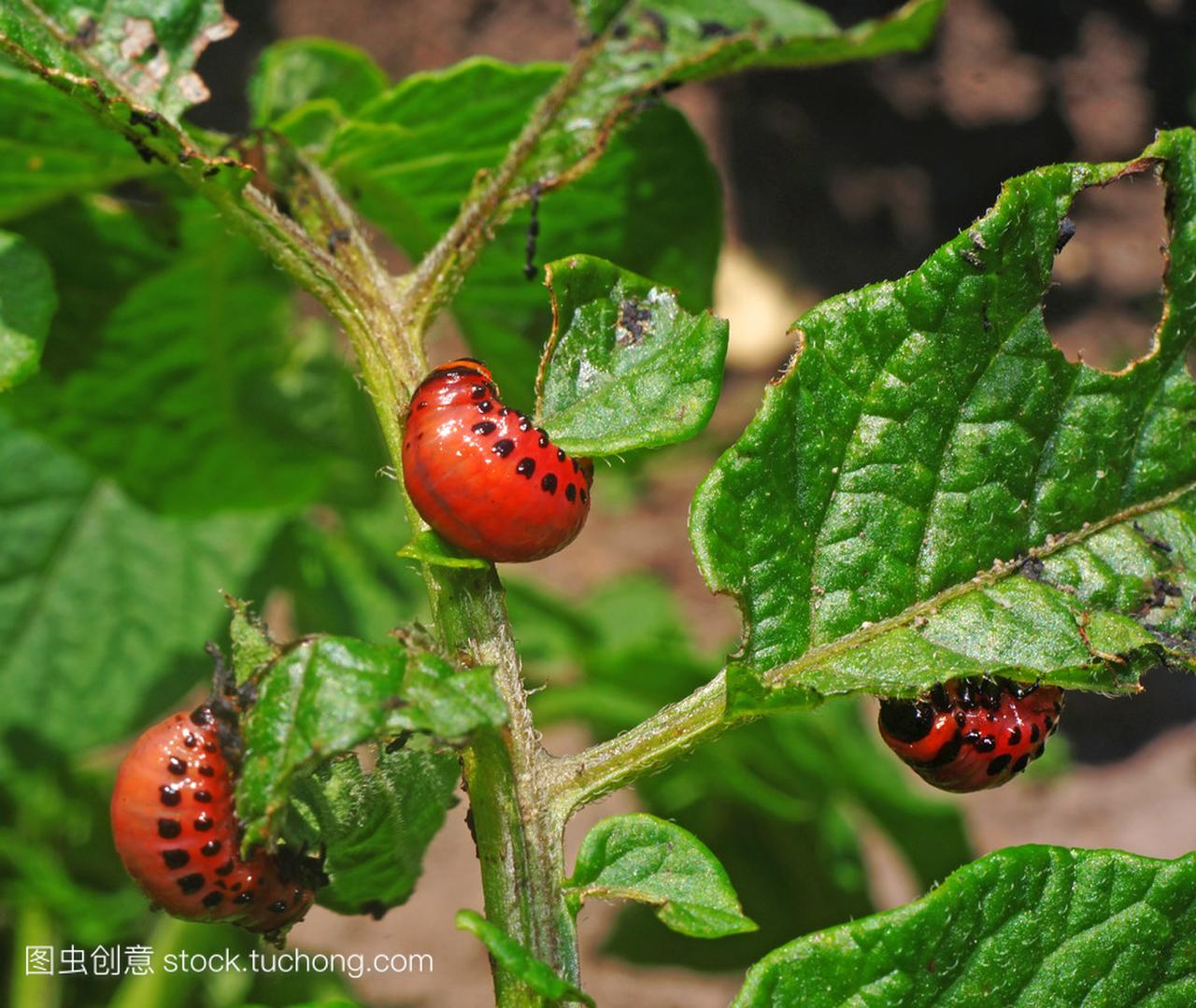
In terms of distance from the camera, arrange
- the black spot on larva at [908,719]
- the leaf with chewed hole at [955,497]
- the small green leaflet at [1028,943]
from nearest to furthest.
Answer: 1. the small green leaflet at [1028,943]
2. the leaf with chewed hole at [955,497]
3. the black spot on larva at [908,719]

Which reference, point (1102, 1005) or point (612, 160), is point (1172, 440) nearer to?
point (1102, 1005)

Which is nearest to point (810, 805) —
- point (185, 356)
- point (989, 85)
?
point (185, 356)

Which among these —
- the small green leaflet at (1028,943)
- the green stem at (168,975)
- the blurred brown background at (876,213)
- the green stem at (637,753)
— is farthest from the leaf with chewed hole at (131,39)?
the blurred brown background at (876,213)

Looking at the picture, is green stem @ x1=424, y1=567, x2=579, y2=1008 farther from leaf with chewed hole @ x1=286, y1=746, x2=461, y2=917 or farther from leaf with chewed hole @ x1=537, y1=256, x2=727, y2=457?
leaf with chewed hole @ x1=537, y1=256, x2=727, y2=457

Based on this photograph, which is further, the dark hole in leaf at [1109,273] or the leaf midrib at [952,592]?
the dark hole in leaf at [1109,273]

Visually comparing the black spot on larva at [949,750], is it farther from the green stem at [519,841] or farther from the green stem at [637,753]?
the green stem at [519,841]

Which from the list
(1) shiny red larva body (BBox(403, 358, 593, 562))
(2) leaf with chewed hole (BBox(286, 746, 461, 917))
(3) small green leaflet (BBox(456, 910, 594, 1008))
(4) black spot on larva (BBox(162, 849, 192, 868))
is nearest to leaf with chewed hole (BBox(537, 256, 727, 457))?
(1) shiny red larva body (BBox(403, 358, 593, 562))
